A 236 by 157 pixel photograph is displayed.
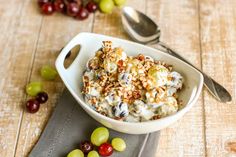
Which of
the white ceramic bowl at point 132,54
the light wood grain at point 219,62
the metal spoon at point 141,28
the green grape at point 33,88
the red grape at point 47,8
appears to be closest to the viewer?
the white ceramic bowl at point 132,54

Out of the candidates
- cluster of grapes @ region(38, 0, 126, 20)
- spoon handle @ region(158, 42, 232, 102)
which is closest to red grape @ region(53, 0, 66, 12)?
cluster of grapes @ region(38, 0, 126, 20)

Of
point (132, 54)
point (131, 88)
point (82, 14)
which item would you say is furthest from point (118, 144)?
point (82, 14)

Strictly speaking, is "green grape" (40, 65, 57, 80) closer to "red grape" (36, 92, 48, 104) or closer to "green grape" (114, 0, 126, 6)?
"red grape" (36, 92, 48, 104)

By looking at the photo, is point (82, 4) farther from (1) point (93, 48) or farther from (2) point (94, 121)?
(2) point (94, 121)

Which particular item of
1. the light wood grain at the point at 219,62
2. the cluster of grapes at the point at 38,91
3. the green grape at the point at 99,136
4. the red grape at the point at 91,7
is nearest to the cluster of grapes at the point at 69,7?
the red grape at the point at 91,7

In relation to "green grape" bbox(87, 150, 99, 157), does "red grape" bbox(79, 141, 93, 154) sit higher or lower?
lower

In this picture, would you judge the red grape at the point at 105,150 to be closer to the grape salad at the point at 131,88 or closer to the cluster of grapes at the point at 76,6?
the grape salad at the point at 131,88

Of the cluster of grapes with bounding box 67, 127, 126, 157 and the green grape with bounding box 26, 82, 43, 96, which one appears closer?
the cluster of grapes with bounding box 67, 127, 126, 157

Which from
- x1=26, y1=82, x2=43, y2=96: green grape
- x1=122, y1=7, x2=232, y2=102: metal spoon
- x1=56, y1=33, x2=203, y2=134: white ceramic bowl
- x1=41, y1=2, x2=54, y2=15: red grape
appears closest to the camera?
x1=56, y1=33, x2=203, y2=134: white ceramic bowl
